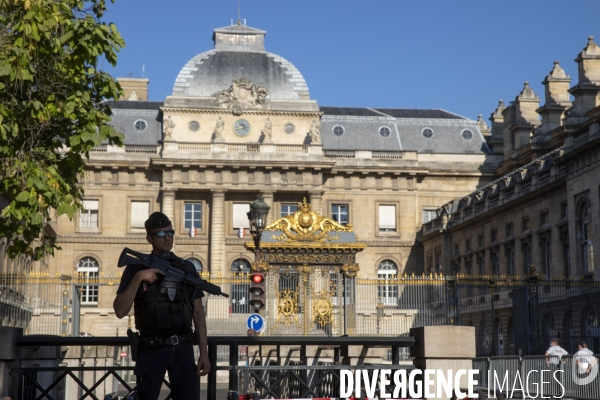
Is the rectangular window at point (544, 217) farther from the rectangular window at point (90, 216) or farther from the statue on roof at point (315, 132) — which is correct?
the rectangular window at point (90, 216)

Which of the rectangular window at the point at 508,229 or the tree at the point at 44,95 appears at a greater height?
the rectangular window at the point at 508,229

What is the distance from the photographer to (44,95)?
1594 centimetres

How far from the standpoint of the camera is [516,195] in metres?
44.5

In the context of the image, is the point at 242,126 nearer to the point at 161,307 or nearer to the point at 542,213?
the point at 542,213

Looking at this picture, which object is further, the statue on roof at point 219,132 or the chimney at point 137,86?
the chimney at point 137,86

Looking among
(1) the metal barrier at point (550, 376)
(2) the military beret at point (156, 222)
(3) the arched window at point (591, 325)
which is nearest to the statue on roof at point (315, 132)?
(3) the arched window at point (591, 325)

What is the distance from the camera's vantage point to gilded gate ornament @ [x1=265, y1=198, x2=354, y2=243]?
2347cm

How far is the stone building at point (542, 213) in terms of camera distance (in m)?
34.4

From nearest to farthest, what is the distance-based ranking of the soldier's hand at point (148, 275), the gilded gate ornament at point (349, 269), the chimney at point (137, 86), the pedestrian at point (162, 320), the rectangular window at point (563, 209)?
the soldier's hand at point (148, 275), the pedestrian at point (162, 320), the gilded gate ornament at point (349, 269), the rectangular window at point (563, 209), the chimney at point (137, 86)

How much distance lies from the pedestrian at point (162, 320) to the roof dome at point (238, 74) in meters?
50.5

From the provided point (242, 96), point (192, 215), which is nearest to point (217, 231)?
point (192, 215)

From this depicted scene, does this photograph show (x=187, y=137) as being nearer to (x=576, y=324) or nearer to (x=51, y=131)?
(x=576, y=324)

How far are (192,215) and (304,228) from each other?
110 feet

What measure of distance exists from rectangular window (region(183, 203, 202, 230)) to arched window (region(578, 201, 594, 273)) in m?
25.0
